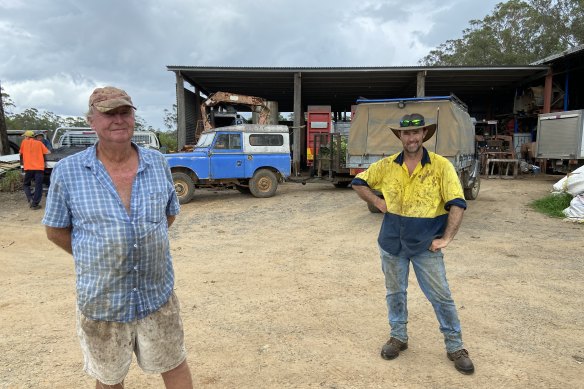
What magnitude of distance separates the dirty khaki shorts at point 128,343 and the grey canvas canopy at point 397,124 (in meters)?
6.95

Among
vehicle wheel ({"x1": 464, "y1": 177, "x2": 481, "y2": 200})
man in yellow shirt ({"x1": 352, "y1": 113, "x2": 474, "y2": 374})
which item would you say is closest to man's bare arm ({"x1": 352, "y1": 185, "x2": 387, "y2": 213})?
man in yellow shirt ({"x1": 352, "y1": 113, "x2": 474, "y2": 374})

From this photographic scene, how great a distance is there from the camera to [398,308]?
9.85 ft

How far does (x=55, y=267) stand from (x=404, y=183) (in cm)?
474

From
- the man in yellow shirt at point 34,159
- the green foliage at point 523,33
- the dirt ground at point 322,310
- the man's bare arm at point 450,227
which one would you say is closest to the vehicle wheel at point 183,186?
the dirt ground at point 322,310

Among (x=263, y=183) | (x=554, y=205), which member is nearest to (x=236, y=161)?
(x=263, y=183)

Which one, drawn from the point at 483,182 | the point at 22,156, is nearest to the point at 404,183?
the point at 22,156

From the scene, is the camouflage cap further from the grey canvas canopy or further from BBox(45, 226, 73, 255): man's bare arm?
the grey canvas canopy

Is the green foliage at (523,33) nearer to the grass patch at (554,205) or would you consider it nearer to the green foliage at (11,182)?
the grass patch at (554,205)

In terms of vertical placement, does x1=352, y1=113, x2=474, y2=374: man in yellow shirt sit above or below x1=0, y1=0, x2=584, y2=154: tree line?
below

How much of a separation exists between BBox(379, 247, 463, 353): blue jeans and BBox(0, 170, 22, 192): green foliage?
12.8 meters

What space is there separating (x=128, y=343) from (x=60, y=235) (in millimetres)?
580

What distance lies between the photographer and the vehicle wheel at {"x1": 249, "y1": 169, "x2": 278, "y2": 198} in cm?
1107

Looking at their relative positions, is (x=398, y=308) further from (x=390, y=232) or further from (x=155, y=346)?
(x=155, y=346)

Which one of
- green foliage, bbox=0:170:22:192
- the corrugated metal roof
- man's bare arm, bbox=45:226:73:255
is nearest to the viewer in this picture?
Answer: man's bare arm, bbox=45:226:73:255
